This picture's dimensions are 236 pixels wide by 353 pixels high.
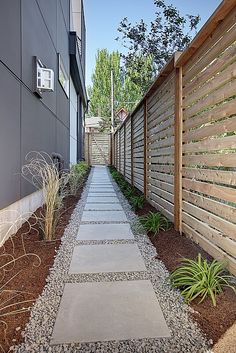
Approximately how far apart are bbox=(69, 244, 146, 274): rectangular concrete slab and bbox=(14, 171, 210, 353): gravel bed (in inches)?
2.8

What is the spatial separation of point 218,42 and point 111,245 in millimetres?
2029

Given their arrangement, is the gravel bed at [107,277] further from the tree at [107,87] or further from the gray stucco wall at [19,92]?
the tree at [107,87]

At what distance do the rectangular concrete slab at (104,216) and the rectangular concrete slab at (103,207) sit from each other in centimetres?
25

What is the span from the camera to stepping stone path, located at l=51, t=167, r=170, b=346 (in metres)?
1.58

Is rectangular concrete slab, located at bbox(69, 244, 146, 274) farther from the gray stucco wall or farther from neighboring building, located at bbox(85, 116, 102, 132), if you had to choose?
neighboring building, located at bbox(85, 116, 102, 132)

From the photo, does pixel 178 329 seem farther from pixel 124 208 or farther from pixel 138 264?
pixel 124 208

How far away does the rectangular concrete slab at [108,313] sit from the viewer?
1.56 metres

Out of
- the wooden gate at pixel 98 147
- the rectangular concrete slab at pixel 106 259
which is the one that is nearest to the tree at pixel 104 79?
the wooden gate at pixel 98 147

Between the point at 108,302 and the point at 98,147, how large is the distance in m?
16.9

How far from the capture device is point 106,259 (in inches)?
105

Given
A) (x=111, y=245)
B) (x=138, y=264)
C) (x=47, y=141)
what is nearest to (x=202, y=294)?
(x=138, y=264)

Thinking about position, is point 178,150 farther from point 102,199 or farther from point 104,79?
point 104,79

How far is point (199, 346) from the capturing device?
4.83 ft

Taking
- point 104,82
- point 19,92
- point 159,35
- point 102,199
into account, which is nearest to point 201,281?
point 19,92
